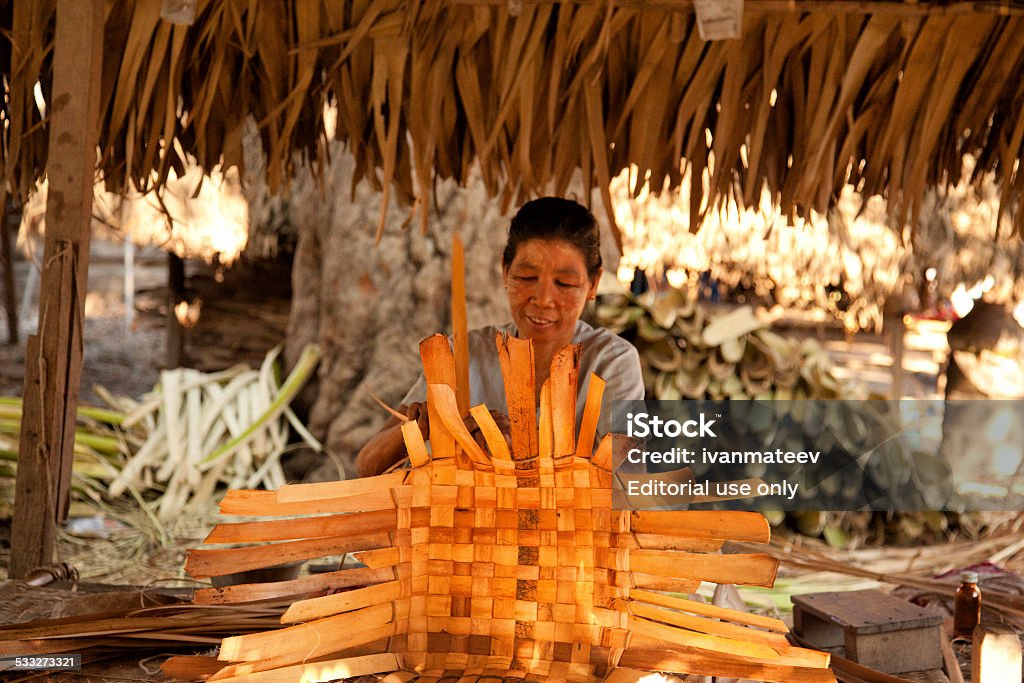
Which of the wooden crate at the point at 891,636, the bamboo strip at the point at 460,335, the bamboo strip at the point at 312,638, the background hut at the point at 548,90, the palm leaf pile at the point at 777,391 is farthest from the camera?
the palm leaf pile at the point at 777,391

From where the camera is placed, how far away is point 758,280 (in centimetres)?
614

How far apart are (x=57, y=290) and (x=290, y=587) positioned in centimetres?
112

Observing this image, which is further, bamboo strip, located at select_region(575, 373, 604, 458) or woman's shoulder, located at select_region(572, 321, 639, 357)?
woman's shoulder, located at select_region(572, 321, 639, 357)

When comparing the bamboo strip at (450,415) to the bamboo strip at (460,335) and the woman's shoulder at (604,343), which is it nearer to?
the bamboo strip at (460,335)

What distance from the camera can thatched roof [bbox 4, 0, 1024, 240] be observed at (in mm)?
1976

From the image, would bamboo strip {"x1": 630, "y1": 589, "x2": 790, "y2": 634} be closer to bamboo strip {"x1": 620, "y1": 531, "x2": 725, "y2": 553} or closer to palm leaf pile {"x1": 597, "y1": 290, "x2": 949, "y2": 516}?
bamboo strip {"x1": 620, "y1": 531, "x2": 725, "y2": 553}

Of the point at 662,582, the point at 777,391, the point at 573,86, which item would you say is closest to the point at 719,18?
the point at 573,86

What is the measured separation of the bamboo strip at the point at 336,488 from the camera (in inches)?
38.9

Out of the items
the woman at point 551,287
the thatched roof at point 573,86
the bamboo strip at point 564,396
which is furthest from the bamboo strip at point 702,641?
the thatched roof at point 573,86

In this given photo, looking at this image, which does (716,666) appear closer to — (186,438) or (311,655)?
(311,655)

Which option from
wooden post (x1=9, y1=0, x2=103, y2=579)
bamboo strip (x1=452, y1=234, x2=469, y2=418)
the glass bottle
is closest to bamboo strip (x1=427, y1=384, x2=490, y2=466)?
bamboo strip (x1=452, y1=234, x2=469, y2=418)

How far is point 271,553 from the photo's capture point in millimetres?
1055

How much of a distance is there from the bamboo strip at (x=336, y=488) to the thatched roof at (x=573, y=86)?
1.10 meters

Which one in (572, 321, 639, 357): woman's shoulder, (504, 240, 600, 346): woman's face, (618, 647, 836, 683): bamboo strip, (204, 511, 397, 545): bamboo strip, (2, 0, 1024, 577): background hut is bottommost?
(618, 647, 836, 683): bamboo strip
